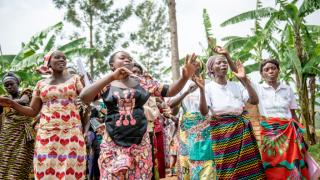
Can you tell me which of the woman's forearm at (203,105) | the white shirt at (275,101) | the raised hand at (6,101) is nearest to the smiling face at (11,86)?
the raised hand at (6,101)

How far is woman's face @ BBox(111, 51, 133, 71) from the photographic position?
3.15 meters

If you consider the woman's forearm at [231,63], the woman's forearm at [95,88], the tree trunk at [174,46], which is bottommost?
the woman's forearm at [95,88]

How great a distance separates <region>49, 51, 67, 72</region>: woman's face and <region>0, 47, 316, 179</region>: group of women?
0.03 feet

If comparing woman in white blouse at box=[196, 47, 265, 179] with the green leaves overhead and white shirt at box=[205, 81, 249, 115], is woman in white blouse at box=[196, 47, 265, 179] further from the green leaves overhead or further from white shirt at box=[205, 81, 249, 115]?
the green leaves overhead

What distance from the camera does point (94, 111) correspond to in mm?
6219

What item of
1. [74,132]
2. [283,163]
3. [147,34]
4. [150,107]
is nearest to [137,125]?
[74,132]

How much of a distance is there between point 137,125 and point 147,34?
2647cm

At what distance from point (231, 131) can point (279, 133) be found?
71cm

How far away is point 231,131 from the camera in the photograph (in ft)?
14.6

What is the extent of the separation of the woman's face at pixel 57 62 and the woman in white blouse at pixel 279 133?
2377 millimetres

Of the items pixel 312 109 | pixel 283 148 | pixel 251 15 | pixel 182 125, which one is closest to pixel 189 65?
pixel 283 148

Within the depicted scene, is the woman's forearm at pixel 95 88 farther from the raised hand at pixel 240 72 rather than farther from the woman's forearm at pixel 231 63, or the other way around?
the raised hand at pixel 240 72

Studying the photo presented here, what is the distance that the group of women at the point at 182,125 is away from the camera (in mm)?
3062

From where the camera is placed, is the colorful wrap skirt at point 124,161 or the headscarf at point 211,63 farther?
the headscarf at point 211,63
